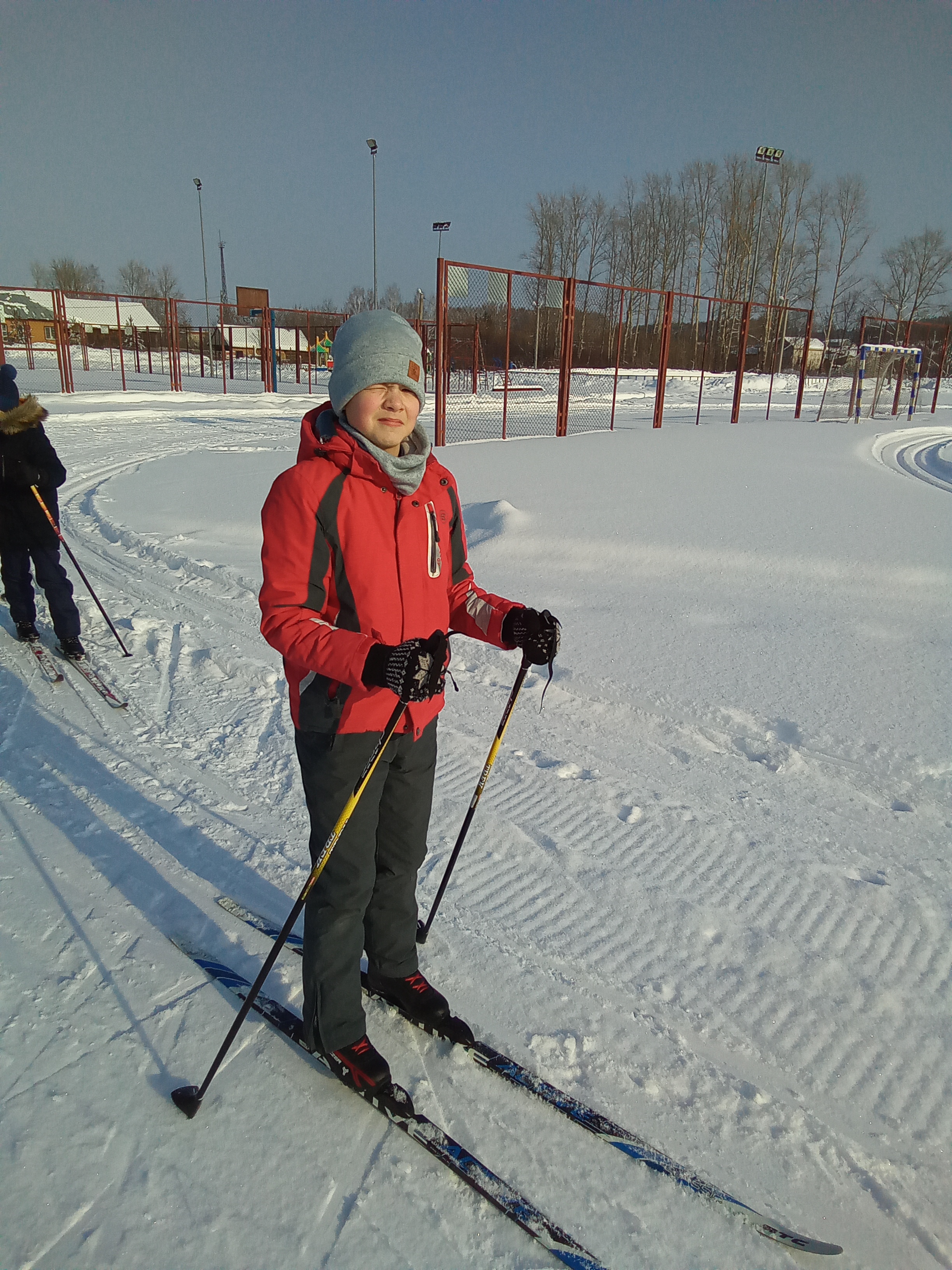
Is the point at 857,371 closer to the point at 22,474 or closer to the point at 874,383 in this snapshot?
the point at 874,383

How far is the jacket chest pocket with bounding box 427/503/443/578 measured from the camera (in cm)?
189

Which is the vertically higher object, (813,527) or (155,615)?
(813,527)

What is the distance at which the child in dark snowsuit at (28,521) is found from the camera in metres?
4.53

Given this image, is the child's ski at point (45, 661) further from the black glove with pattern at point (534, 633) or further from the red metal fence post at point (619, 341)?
the red metal fence post at point (619, 341)

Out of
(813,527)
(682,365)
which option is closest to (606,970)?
(813,527)

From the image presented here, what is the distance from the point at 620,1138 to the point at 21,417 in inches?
193

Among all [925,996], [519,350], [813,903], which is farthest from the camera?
[519,350]

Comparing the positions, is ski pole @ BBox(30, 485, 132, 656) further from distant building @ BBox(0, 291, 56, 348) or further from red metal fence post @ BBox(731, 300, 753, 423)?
distant building @ BBox(0, 291, 56, 348)

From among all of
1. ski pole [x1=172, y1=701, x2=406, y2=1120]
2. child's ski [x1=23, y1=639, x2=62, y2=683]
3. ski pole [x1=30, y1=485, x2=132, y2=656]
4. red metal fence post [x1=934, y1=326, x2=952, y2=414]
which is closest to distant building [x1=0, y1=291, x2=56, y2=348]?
ski pole [x1=30, y1=485, x2=132, y2=656]

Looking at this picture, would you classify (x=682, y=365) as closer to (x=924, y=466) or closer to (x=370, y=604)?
(x=924, y=466)

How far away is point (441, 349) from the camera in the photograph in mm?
11109

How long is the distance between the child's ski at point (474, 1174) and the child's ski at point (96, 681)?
2403 millimetres

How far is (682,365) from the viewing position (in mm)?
22812

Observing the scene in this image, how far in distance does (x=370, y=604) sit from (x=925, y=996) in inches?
78.3
